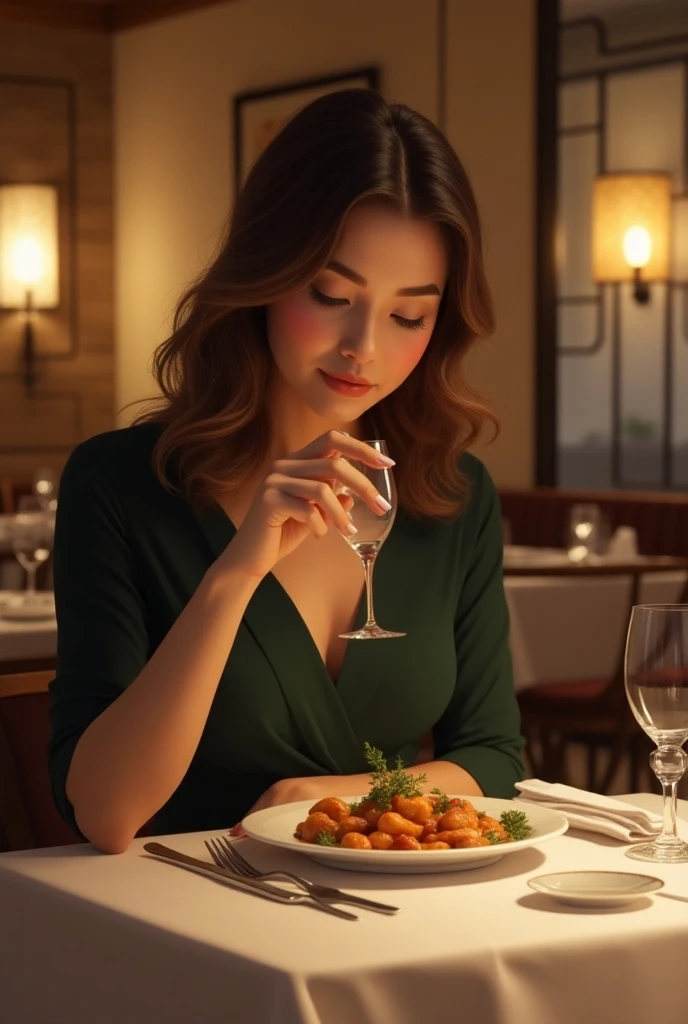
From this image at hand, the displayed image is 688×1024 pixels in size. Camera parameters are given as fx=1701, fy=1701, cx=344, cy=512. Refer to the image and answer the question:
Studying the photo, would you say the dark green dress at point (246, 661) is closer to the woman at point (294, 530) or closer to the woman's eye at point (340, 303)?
the woman at point (294, 530)

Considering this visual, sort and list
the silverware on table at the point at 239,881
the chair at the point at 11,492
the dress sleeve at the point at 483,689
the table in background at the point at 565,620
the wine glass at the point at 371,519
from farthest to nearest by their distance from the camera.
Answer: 1. the chair at the point at 11,492
2. the table in background at the point at 565,620
3. the dress sleeve at the point at 483,689
4. the wine glass at the point at 371,519
5. the silverware on table at the point at 239,881

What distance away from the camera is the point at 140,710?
1737 millimetres

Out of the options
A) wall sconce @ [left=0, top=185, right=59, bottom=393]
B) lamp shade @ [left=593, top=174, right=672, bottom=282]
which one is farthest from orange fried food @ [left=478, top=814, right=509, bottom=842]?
wall sconce @ [left=0, top=185, right=59, bottom=393]

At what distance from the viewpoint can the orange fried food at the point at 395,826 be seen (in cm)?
157

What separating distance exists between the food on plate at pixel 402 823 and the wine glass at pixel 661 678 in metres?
0.15

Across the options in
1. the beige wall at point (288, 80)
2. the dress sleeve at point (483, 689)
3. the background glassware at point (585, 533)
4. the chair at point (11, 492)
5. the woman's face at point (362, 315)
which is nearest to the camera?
the woman's face at point (362, 315)

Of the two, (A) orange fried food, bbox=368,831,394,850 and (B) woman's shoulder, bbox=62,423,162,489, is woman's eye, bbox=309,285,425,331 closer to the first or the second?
(B) woman's shoulder, bbox=62,423,162,489

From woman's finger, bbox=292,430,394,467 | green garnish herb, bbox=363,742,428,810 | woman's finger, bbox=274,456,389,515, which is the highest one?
woman's finger, bbox=292,430,394,467

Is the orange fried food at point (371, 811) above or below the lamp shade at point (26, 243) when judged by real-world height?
below

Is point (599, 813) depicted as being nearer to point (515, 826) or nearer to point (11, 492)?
point (515, 826)

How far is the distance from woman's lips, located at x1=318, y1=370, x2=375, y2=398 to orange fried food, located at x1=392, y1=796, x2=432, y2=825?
20.6 inches

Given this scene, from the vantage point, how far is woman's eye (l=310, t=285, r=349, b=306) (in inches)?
74.7

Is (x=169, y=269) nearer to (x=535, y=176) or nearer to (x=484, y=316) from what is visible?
(x=535, y=176)

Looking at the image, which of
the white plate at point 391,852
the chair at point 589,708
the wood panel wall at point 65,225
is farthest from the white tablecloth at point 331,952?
the wood panel wall at point 65,225
